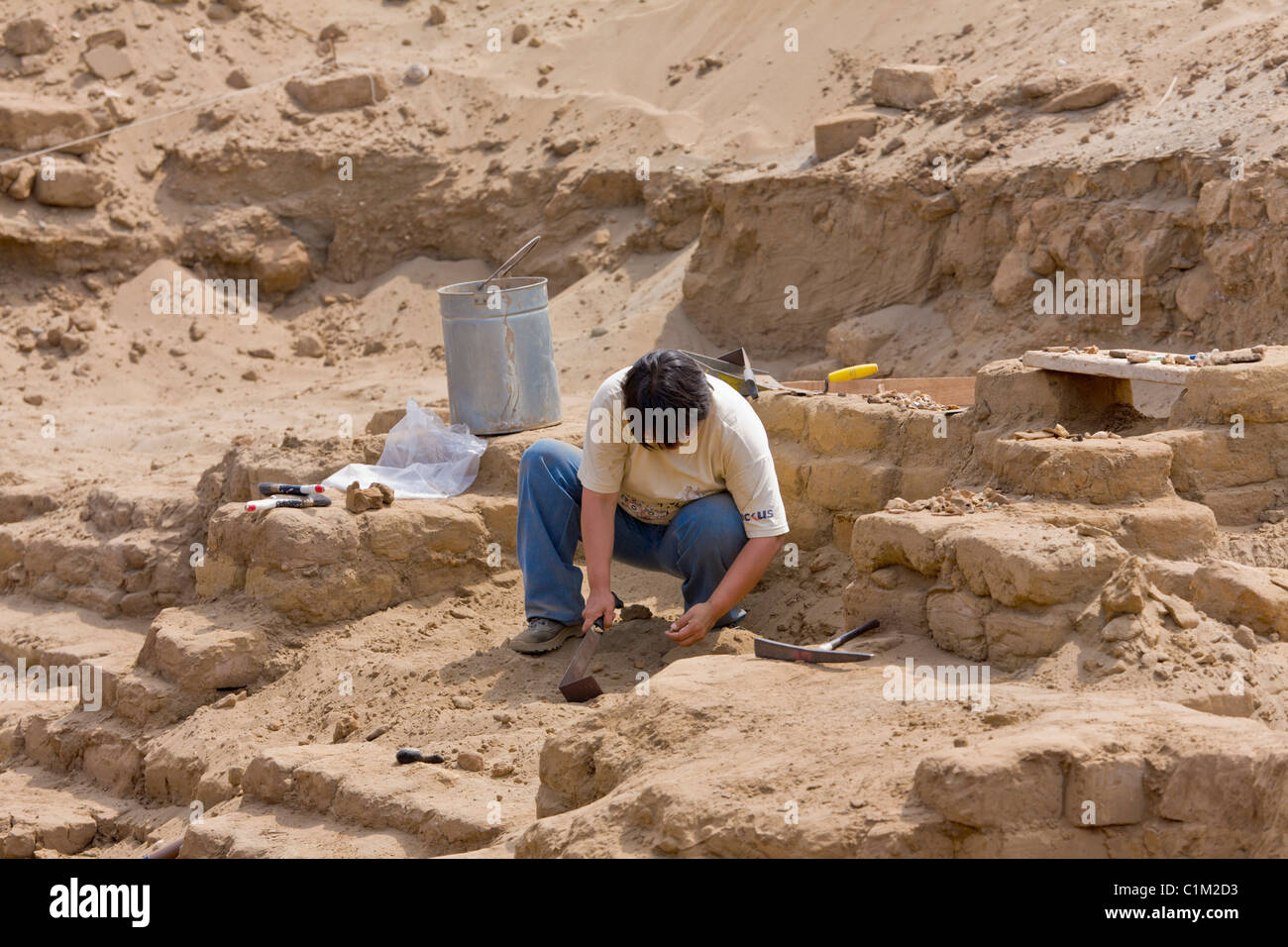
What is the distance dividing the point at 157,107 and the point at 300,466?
766cm

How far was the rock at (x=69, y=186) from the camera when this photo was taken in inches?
459

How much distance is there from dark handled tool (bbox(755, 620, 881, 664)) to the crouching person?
507mm

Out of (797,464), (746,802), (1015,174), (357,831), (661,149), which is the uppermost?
(661,149)

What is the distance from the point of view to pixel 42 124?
38.2ft

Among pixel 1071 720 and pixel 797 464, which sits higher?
pixel 797 464

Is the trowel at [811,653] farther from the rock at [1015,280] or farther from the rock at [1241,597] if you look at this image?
the rock at [1015,280]

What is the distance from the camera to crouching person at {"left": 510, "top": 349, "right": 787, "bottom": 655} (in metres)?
4.36

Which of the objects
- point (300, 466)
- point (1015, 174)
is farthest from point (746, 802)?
point (1015, 174)

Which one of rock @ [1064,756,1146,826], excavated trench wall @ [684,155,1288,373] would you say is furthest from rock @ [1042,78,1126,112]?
rock @ [1064,756,1146,826]

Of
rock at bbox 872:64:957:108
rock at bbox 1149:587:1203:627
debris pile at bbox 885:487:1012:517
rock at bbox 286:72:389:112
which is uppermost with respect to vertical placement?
rock at bbox 286:72:389:112

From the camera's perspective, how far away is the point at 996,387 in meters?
5.10

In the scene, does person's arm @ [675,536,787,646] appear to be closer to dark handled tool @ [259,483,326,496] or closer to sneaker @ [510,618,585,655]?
sneaker @ [510,618,585,655]

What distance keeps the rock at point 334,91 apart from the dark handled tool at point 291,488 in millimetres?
7833

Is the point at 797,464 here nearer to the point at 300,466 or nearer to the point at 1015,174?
the point at 300,466
